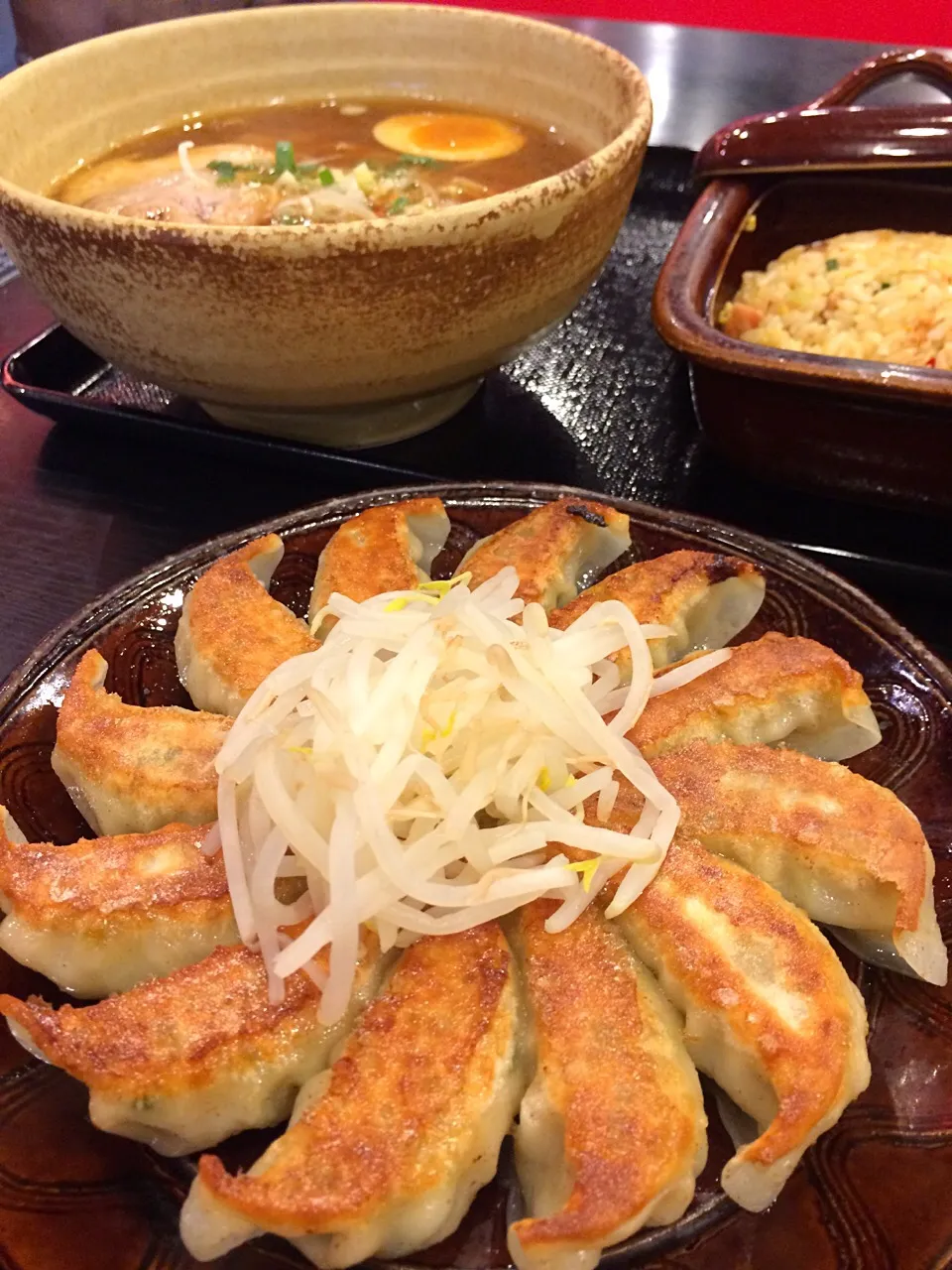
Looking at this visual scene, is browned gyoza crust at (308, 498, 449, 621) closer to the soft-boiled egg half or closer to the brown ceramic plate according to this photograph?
the brown ceramic plate

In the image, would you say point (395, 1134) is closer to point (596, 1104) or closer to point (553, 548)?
point (596, 1104)

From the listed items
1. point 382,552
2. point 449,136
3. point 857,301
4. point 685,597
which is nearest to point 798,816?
point 685,597

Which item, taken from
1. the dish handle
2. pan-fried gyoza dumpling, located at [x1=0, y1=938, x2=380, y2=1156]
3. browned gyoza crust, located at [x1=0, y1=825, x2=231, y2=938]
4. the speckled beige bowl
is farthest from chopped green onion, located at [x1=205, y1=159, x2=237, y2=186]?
pan-fried gyoza dumpling, located at [x1=0, y1=938, x2=380, y2=1156]

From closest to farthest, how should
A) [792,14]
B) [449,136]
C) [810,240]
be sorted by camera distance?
[449,136], [810,240], [792,14]

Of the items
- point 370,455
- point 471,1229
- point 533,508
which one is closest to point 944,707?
point 533,508

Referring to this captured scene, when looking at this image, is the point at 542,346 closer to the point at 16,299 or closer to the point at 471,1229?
the point at 16,299

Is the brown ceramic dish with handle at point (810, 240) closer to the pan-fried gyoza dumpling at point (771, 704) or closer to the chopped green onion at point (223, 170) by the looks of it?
the pan-fried gyoza dumpling at point (771, 704)
